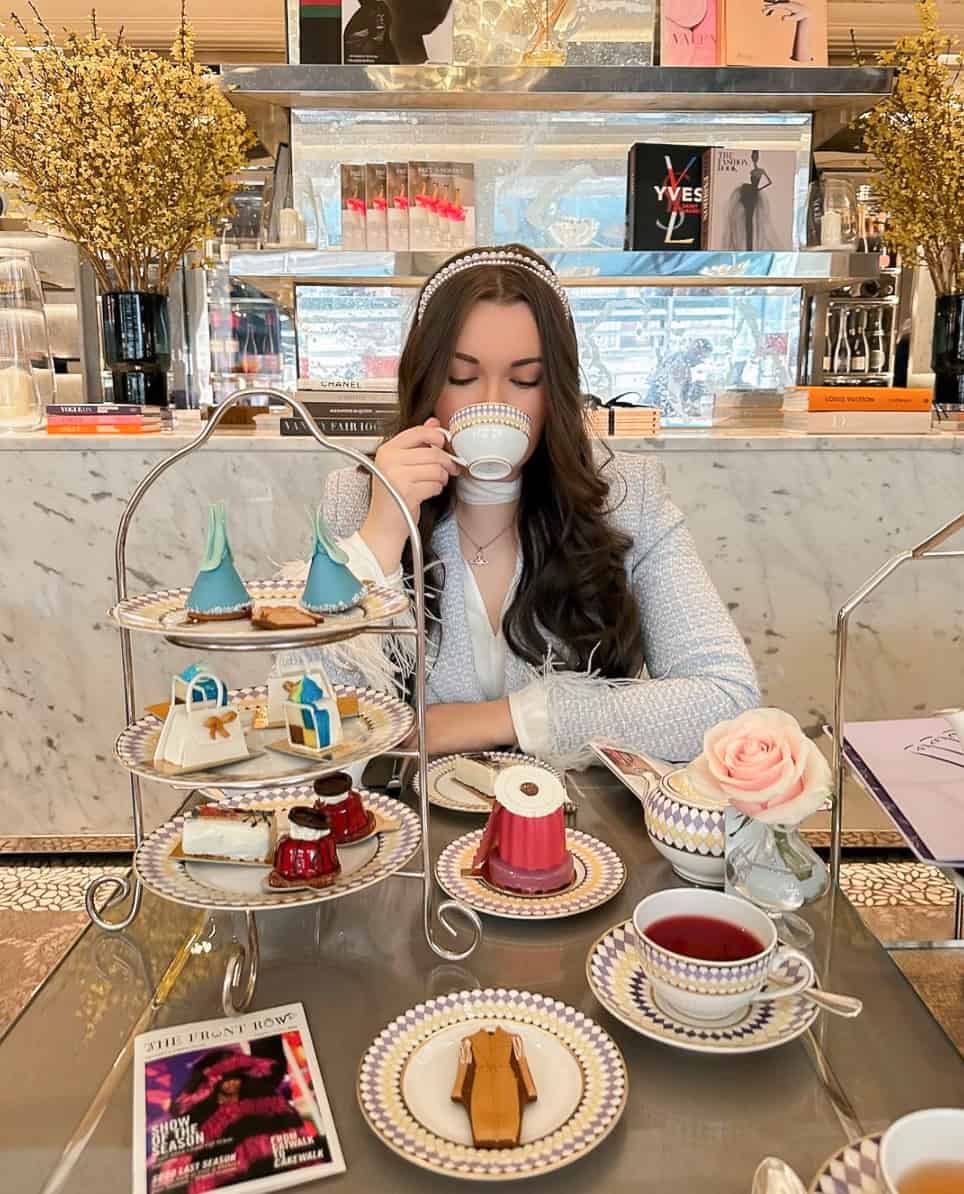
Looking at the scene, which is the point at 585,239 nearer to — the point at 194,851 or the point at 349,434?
the point at 349,434

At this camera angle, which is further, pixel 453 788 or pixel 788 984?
pixel 453 788

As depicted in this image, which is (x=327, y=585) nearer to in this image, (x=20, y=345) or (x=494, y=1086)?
(x=494, y=1086)

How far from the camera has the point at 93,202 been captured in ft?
7.50

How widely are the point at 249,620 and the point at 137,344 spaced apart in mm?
1955

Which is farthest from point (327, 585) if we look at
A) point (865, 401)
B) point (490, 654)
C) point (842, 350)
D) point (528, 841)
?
point (842, 350)

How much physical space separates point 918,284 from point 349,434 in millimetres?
3831

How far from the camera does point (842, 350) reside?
3664 mm

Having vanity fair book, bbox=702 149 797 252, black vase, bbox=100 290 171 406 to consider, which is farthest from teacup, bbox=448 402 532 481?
vanity fair book, bbox=702 149 797 252

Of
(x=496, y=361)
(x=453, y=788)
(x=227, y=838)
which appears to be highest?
(x=496, y=361)

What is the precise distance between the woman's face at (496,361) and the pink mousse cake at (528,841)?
636mm

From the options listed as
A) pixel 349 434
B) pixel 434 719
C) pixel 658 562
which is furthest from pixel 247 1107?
pixel 349 434

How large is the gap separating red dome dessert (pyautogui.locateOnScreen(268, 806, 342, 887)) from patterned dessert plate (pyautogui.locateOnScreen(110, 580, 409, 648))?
150 millimetres

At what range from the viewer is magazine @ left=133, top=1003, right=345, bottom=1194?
0.58m

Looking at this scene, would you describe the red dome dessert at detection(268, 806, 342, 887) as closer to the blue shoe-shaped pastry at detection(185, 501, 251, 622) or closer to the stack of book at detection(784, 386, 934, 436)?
the blue shoe-shaped pastry at detection(185, 501, 251, 622)
